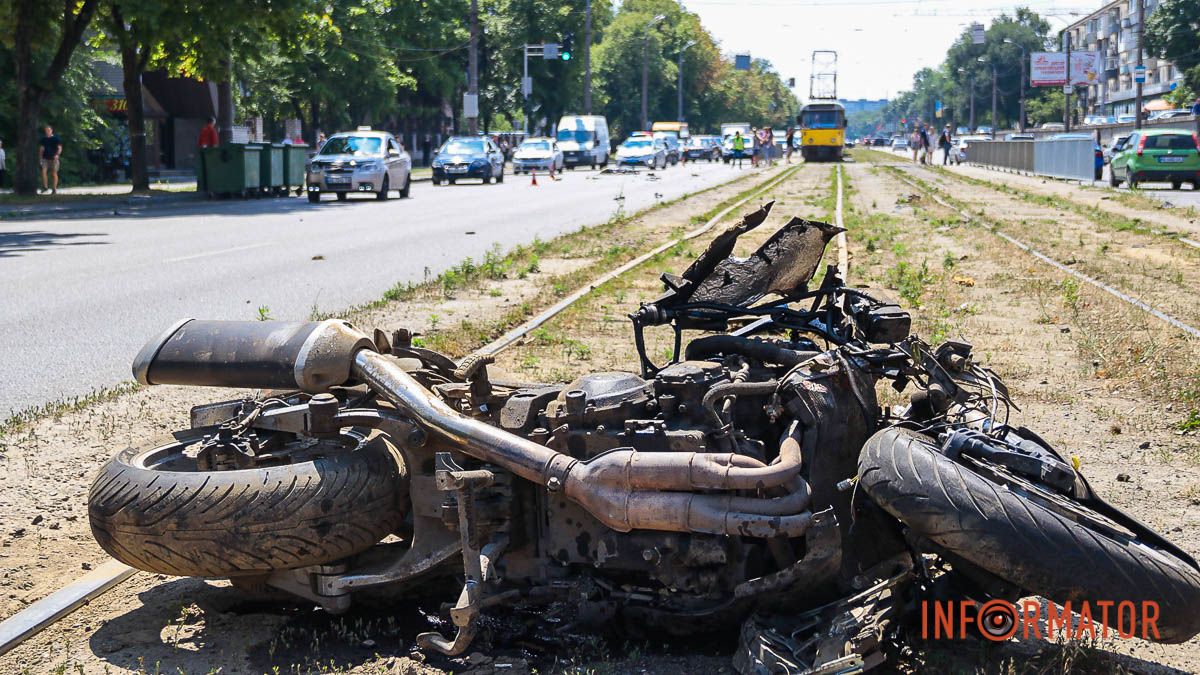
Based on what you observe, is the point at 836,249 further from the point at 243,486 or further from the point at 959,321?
the point at 243,486

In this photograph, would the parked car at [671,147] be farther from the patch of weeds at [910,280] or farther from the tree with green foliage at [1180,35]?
the patch of weeds at [910,280]

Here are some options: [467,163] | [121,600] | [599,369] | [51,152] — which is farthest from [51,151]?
[121,600]

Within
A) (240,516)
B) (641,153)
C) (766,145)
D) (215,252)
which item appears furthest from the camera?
(766,145)

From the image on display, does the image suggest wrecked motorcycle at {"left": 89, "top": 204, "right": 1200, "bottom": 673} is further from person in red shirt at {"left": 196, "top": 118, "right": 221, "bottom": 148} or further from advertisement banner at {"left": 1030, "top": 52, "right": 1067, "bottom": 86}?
advertisement banner at {"left": 1030, "top": 52, "right": 1067, "bottom": 86}

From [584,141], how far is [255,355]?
64.0 meters

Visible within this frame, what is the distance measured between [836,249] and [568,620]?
1250cm

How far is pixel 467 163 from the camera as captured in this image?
44188 mm

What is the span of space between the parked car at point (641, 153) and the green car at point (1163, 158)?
27408mm

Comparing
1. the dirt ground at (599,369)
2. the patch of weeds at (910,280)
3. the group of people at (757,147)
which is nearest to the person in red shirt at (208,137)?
the dirt ground at (599,369)

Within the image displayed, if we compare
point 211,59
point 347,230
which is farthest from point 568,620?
point 211,59

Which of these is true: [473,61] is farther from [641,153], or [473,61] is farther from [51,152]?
[51,152]

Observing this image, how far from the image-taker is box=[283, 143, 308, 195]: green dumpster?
35.0 meters

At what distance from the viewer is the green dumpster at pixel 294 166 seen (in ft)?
115

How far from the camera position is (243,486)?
3.90 metres
